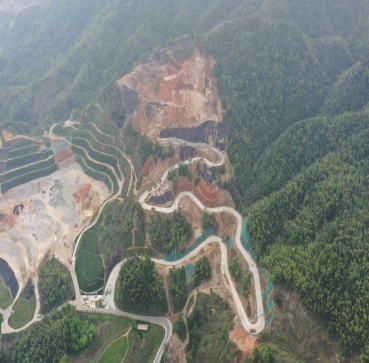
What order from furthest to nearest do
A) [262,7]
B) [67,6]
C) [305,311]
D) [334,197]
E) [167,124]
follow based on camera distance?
[67,6] < [262,7] < [167,124] < [334,197] < [305,311]

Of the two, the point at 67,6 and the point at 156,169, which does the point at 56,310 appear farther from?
the point at 67,6

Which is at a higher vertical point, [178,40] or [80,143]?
[178,40]

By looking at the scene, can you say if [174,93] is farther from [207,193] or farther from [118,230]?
[118,230]

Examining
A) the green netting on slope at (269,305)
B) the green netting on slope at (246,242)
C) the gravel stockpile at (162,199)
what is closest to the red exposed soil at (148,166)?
the gravel stockpile at (162,199)

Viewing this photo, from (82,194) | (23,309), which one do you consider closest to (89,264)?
(23,309)

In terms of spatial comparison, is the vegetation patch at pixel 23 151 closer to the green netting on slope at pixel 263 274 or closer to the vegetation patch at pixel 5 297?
the vegetation patch at pixel 5 297

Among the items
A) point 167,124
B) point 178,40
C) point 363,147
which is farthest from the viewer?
point 178,40

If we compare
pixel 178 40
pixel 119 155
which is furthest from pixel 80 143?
pixel 178 40

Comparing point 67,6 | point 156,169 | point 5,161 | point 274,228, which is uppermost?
point 67,6
